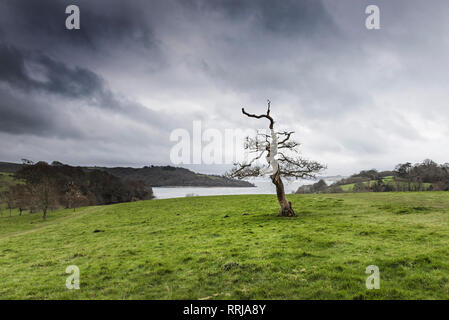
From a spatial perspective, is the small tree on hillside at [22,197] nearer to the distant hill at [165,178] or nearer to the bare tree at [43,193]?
the bare tree at [43,193]

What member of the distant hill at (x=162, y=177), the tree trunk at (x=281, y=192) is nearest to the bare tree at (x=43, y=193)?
the tree trunk at (x=281, y=192)

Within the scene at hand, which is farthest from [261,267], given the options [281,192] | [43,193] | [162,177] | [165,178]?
[162,177]

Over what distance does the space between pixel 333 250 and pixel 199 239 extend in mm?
8099

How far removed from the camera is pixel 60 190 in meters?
57.6

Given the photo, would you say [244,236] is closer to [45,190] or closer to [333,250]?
[333,250]

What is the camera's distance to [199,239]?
46.3 ft

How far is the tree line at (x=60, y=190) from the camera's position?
140ft

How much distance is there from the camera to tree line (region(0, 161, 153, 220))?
42688 millimetres

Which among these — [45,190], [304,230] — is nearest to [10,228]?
[45,190]

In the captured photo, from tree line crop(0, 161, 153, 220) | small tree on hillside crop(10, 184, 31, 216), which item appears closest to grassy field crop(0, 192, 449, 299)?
tree line crop(0, 161, 153, 220)
